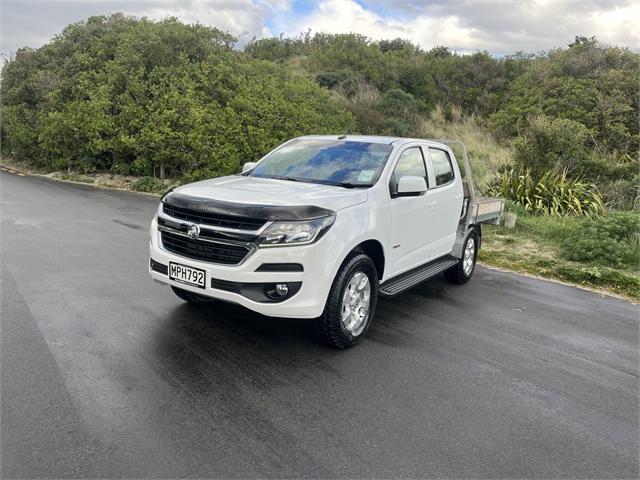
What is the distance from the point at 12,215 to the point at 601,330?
10500 mm

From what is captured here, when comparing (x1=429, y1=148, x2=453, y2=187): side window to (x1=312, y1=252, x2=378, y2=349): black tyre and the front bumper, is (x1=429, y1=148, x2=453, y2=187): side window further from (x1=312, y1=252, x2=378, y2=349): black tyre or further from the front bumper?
the front bumper

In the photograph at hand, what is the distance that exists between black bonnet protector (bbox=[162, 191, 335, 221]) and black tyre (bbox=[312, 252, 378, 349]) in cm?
56

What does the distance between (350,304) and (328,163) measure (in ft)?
5.26

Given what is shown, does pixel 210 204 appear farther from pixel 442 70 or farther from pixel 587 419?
pixel 442 70

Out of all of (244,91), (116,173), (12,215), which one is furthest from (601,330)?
(116,173)

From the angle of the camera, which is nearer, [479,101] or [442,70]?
[479,101]

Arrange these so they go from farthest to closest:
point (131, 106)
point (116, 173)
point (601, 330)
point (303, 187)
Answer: point (116, 173)
point (131, 106)
point (601, 330)
point (303, 187)

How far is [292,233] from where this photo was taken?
384 cm

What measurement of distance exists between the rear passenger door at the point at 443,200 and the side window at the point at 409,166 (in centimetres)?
16

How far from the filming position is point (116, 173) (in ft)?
62.1

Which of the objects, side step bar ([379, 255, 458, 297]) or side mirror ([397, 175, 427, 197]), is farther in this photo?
side step bar ([379, 255, 458, 297])

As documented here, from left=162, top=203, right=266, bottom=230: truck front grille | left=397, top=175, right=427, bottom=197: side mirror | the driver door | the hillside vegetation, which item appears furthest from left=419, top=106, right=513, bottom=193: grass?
left=162, top=203, right=266, bottom=230: truck front grille

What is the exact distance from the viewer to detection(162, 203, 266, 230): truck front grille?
3.84 m

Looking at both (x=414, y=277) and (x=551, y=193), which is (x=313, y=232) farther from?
(x=551, y=193)
